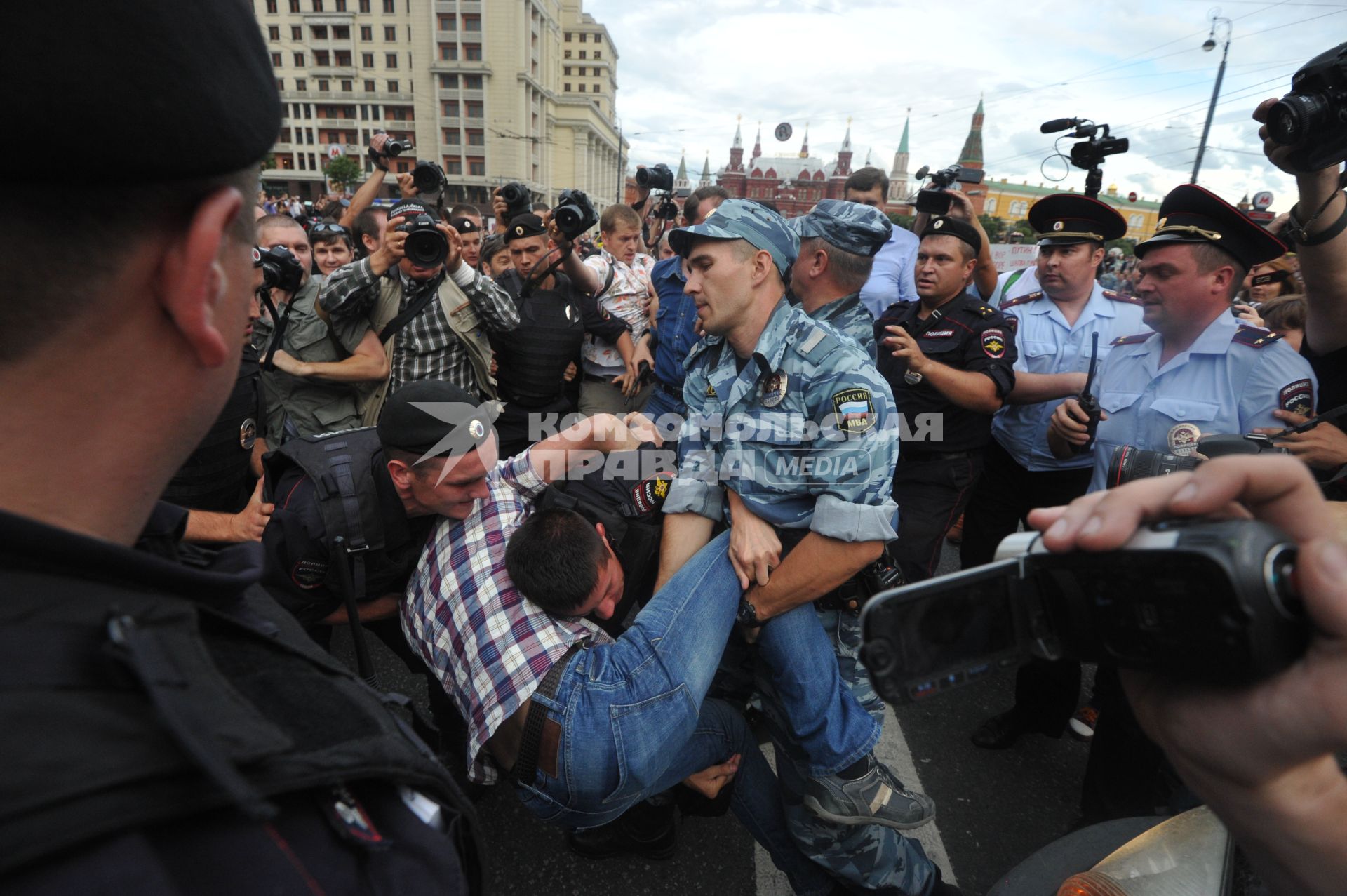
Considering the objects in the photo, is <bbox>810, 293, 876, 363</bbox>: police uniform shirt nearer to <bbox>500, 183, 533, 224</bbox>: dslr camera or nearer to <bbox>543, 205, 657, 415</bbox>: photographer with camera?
<bbox>543, 205, 657, 415</bbox>: photographer with camera

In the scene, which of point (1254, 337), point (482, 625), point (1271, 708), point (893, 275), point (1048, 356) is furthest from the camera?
point (893, 275)

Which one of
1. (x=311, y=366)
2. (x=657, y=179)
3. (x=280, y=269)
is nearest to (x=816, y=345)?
(x=311, y=366)

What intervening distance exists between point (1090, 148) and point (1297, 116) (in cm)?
303

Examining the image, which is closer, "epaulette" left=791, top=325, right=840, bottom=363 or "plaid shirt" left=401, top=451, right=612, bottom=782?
"plaid shirt" left=401, top=451, right=612, bottom=782

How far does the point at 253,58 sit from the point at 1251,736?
4.07 feet

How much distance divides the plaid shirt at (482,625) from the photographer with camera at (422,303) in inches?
67.1

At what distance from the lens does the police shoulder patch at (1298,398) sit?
239cm

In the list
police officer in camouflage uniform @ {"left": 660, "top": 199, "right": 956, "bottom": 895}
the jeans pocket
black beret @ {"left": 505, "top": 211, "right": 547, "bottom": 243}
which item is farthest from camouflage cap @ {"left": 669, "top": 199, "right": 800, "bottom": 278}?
black beret @ {"left": 505, "top": 211, "right": 547, "bottom": 243}

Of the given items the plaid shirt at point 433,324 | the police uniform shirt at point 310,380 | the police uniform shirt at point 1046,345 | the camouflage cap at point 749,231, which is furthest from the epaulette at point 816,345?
the police uniform shirt at point 310,380

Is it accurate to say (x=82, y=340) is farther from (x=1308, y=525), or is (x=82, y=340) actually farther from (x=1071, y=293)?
(x=1071, y=293)

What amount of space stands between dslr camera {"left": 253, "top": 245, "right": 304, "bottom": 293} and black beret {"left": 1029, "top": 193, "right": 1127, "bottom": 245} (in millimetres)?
4244

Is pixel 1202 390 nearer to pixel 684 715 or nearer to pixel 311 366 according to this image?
pixel 684 715

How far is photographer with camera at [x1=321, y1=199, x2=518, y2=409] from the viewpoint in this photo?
11.2 ft

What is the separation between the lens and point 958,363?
331cm
